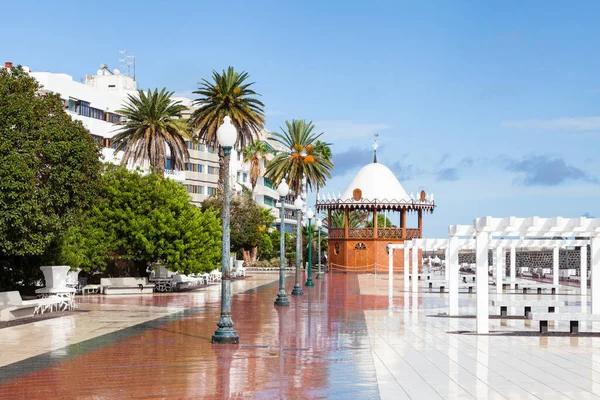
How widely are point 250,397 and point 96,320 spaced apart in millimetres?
12197

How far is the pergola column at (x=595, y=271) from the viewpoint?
19.3m

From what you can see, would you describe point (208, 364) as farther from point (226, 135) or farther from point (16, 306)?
point (16, 306)

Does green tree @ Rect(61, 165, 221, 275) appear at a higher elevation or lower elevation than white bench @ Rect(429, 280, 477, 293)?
higher

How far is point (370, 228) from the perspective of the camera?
6919cm

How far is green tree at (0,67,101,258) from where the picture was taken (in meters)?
21.3

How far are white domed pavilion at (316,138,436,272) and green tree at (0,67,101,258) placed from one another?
142 ft

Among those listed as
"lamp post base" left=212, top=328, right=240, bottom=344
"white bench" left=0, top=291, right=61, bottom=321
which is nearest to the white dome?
"white bench" left=0, top=291, right=61, bottom=321

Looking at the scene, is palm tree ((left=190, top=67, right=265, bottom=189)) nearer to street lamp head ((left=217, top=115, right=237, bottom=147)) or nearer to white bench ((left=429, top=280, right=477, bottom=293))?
white bench ((left=429, top=280, right=477, bottom=293))

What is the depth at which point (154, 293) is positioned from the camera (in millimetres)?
35594

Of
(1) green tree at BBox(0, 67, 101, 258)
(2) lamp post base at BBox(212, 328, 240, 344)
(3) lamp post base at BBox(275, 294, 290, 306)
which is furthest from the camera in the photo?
(3) lamp post base at BBox(275, 294, 290, 306)

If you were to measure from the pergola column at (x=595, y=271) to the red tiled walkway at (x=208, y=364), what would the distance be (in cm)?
526

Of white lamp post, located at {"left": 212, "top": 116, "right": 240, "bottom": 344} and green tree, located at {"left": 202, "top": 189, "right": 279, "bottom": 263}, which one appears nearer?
white lamp post, located at {"left": 212, "top": 116, "right": 240, "bottom": 344}

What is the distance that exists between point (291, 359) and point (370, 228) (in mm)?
55576

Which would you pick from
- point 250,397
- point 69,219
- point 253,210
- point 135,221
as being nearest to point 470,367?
point 250,397
